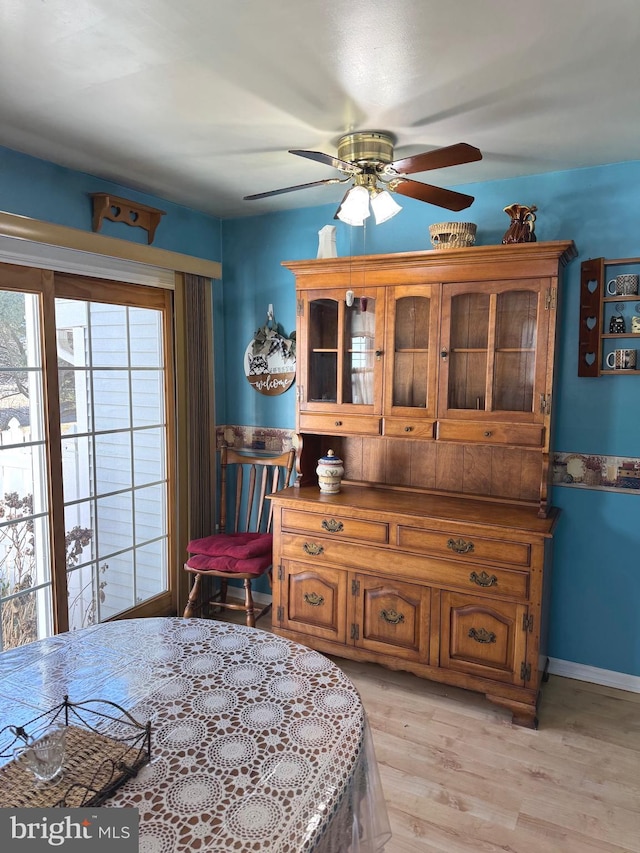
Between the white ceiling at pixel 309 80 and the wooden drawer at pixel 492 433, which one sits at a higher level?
the white ceiling at pixel 309 80

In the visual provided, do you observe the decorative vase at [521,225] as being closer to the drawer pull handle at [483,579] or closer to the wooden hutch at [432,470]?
the wooden hutch at [432,470]

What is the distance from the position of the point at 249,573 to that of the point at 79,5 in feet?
8.09

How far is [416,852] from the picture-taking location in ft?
6.07

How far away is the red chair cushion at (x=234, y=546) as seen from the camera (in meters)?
3.12

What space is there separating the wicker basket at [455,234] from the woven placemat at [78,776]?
239 centimetres

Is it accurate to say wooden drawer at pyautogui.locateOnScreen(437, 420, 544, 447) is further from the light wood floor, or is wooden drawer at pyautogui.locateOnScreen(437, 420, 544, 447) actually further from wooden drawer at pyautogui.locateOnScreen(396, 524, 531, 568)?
the light wood floor

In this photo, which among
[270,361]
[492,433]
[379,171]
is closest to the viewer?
[379,171]

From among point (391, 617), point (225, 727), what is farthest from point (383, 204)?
point (391, 617)

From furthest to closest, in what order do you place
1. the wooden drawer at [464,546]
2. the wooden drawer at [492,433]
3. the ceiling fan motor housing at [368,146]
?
the wooden drawer at [492,433] < the wooden drawer at [464,546] < the ceiling fan motor housing at [368,146]

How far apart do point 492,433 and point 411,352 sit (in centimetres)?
57

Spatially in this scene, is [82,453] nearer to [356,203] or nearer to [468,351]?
[356,203]

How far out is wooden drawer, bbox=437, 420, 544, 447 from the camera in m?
2.58

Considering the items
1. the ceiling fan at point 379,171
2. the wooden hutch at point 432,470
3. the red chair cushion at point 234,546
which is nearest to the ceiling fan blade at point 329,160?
the ceiling fan at point 379,171

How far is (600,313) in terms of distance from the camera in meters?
2.69
